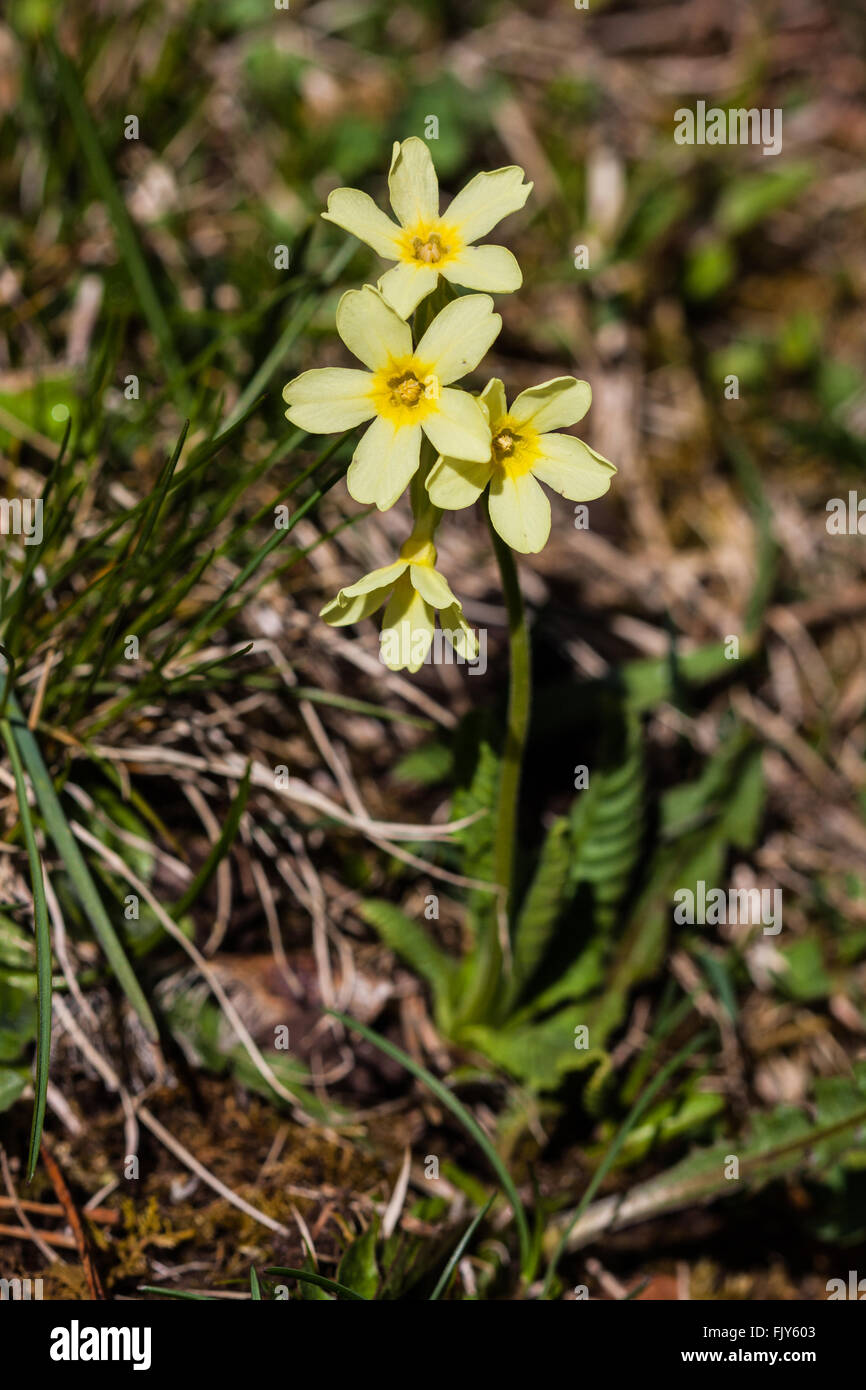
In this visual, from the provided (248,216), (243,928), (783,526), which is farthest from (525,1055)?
(248,216)

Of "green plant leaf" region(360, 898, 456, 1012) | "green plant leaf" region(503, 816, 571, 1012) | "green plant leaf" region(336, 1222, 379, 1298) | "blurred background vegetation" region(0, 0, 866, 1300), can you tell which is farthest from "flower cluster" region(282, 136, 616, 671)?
"green plant leaf" region(336, 1222, 379, 1298)

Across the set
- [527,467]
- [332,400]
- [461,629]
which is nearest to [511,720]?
[461,629]

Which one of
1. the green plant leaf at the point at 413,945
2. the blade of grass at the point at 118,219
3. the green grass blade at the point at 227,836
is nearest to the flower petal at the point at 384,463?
the green grass blade at the point at 227,836

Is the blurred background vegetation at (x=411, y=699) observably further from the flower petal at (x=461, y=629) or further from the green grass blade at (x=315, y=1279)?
the flower petal at (x=461, y=629)

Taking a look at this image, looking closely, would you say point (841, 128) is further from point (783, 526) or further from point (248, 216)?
point (248, 216)

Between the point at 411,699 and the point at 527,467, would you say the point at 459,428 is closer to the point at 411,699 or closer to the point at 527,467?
the point at 527,467
